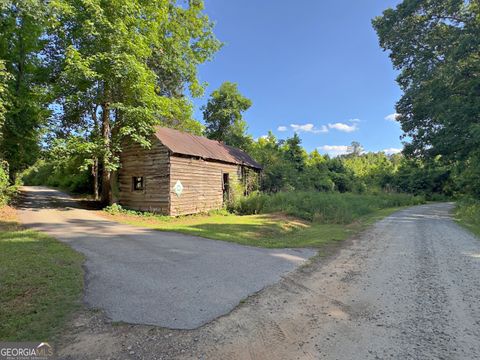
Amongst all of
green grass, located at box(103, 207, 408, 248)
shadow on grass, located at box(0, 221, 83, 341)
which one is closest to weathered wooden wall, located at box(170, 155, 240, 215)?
green grass, located at box(103, 207, 408, 248)

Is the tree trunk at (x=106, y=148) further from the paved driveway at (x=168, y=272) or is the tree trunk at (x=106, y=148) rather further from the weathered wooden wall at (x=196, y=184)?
the paved driveway at (x=168, y=272)

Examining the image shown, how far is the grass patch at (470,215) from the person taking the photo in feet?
45.1

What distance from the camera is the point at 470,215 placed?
695 inches

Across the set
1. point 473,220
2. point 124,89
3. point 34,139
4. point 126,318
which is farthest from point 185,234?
point 473,220

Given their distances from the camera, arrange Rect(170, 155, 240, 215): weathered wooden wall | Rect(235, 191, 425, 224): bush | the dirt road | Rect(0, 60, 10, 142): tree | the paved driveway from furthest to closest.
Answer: Rect(235, 191, 425, 224): bush
Rect(170, 155, 240, 215): weathered wooden wall
Rect(0, 60, 10, 142): tree
the paved driveway
the dirt road

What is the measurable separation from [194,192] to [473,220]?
15.5 meters

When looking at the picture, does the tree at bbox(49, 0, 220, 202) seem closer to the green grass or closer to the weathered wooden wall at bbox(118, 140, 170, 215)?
the weathered wooden wall at bbox(118, 140, 170, 215)

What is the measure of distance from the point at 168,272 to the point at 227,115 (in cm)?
3230

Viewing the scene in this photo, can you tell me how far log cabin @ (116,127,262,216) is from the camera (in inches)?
648

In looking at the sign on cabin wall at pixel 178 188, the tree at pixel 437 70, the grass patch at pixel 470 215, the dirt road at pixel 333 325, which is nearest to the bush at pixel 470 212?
the grass patch at pixel 470 215

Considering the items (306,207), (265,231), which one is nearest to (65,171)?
(265,231)

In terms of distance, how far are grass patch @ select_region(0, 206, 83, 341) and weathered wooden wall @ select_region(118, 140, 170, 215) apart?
8.12 meters

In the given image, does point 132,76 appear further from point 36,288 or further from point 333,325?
point 333,325

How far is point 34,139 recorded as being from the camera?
55.2 ft
